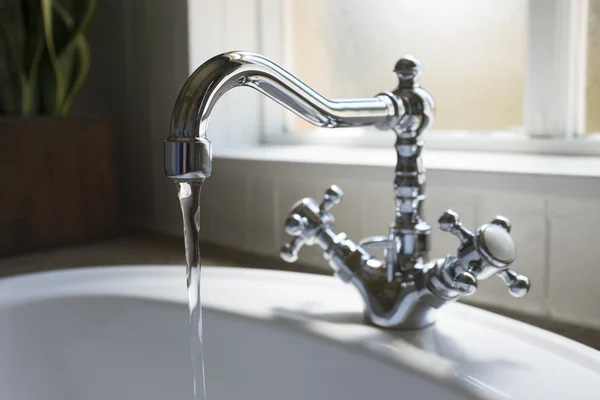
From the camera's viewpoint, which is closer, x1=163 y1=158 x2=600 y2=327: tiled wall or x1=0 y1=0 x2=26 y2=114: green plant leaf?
x1=163 y1=158 x2=600 y2=327: tiled wall

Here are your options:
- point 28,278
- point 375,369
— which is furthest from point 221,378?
point 28,278

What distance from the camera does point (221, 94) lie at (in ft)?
1.68

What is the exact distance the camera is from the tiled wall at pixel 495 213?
71 cm

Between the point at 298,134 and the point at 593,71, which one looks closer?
the point at 593,71

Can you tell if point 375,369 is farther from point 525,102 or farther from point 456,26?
point 456,26

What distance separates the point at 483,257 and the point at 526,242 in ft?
0.69

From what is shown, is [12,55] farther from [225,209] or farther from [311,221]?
[311,221]

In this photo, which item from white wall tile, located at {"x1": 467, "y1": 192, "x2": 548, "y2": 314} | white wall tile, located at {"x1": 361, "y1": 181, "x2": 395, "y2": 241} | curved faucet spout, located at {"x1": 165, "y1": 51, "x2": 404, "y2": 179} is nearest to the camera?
curved faucet spout, located at {"x1": 165, "y1": 51, "x2": 404, "y2": 179}

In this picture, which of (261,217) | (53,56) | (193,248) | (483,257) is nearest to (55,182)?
(53,56)

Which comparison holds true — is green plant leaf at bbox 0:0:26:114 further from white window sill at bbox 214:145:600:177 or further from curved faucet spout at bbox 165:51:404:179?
curved faucet spout at bbox 165:51:404:179

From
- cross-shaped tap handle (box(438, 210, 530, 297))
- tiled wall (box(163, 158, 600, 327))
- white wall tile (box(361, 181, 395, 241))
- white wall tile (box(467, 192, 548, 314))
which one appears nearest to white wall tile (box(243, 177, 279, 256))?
tiled wall (box(163, 158, 600, 327))

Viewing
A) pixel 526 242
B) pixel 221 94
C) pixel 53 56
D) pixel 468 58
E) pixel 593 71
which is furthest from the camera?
pixel 53 56

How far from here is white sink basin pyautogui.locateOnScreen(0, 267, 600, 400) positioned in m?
0.55

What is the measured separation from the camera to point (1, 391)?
786mm
